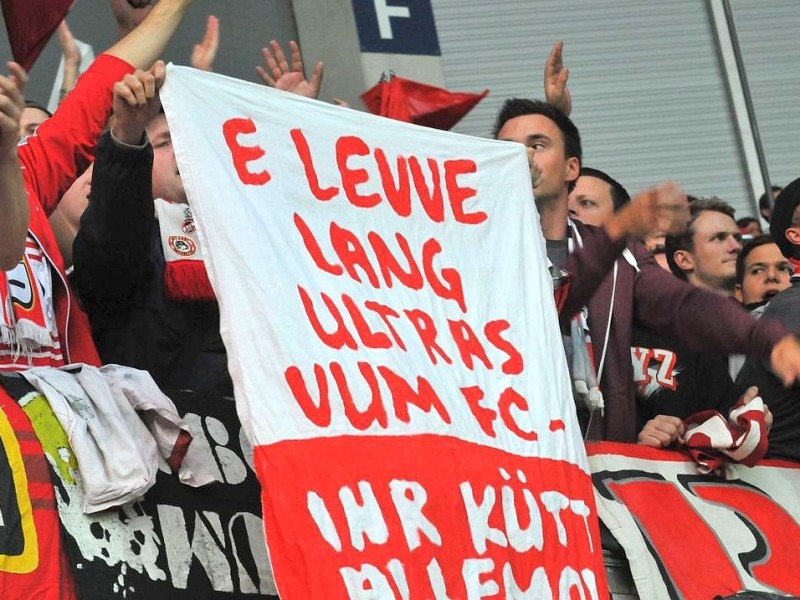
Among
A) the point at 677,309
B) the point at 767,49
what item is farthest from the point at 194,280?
the point at 767,49

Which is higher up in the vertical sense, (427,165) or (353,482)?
(427,165)

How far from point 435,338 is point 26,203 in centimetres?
111

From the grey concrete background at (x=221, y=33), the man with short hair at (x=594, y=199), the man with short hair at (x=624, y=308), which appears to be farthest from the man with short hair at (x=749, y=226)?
the man with short hair at (x=624, y=308)

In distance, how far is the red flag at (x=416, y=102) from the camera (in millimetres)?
6359

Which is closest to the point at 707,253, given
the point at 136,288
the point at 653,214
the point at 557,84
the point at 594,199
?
the point at 594,199

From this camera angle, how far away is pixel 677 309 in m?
4.91

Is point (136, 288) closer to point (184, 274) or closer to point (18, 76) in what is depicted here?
point (184, 274)

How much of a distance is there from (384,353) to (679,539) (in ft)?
3.89

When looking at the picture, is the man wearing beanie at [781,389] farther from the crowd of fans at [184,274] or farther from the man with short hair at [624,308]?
the man with short hair at [624,308]

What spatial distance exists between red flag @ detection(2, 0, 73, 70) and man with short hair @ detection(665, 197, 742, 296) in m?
3.43

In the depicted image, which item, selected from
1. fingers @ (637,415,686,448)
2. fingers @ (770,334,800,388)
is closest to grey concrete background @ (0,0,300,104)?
fingers @ (637,415,686,448)

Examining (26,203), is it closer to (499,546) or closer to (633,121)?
(499,546)

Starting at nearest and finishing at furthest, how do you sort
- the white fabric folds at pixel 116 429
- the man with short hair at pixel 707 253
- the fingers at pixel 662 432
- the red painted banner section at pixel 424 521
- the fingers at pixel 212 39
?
the red painted banner section at pixel 424 521 → the white fabric folds at pixel 116 429 → the fingers at pixel 662 432 → the fingers at pixel 212 39 → the man with short hair at pixel 707 253

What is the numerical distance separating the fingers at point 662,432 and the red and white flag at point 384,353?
59 cm
